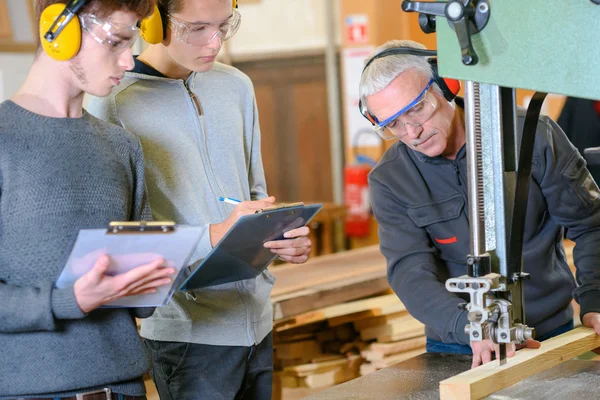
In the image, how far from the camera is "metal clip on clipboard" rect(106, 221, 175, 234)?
153 cm

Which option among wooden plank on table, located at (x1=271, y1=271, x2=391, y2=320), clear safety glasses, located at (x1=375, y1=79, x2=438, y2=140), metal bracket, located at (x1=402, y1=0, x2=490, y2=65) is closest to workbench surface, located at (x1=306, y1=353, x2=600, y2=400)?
clear safety glasses, located at (x1=375, y1=79, x2=438, y2=140)

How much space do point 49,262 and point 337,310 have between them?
1.98 metres

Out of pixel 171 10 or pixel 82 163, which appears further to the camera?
pixel 171 10

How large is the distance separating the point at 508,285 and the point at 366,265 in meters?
2.31

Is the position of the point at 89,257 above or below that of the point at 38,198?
below

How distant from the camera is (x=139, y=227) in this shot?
1.56m

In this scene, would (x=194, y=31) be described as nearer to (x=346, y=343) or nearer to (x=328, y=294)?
(x=328, y=294)

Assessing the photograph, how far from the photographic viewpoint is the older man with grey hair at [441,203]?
2.19 m

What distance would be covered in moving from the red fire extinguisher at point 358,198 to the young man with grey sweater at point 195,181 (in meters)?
4.46

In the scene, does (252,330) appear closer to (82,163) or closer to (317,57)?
(82,163)

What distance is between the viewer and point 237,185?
2234 mm

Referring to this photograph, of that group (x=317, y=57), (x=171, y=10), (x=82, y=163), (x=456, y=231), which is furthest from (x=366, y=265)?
(x=317, y=57)

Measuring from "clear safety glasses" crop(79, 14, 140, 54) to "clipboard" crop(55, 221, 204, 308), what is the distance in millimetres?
382

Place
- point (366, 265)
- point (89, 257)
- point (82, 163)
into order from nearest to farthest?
point (89, 257), point (82, 163), point (366, 265)
